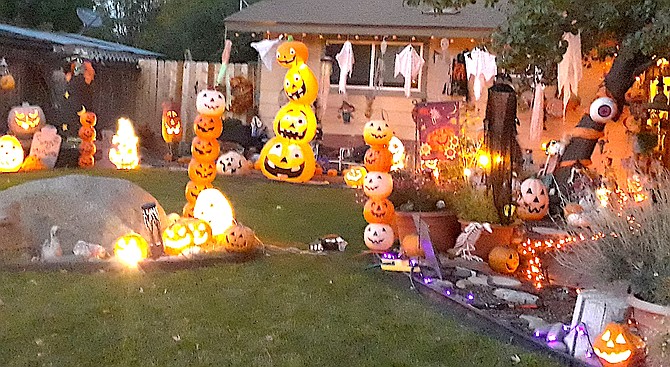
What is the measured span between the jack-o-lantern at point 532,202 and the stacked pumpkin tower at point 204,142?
4480 millimetres

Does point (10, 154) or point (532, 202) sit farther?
point (10, 154)

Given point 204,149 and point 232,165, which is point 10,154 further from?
point 204,149

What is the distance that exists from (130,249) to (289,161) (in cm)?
649

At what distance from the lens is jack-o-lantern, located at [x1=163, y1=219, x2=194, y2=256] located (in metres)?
7.10

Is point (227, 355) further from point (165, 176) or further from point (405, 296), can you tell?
point (165, 176)

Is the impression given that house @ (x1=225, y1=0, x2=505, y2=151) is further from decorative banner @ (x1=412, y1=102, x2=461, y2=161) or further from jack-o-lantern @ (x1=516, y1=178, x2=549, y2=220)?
jack-o-lantern @ (x1=516, y1=178, x2=549, y2=220)

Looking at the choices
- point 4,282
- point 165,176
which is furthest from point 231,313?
point 165,176

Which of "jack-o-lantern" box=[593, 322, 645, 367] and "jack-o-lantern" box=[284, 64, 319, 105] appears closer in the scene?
"jack-o-lantern" box=[593, 322, 645, 367]

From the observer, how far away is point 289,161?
13.1 meters

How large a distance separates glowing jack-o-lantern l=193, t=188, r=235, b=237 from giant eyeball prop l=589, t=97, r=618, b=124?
6350 millimetres

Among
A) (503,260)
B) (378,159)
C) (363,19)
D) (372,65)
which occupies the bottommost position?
(503,260)

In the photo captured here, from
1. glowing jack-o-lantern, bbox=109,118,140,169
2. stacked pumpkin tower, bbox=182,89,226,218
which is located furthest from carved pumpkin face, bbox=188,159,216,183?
glowing jack-o-lantern, bbox=109,118,140,169

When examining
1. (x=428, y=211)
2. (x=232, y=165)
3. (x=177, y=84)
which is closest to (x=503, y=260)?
(x=428, y=211)

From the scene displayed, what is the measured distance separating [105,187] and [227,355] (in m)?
3.16
